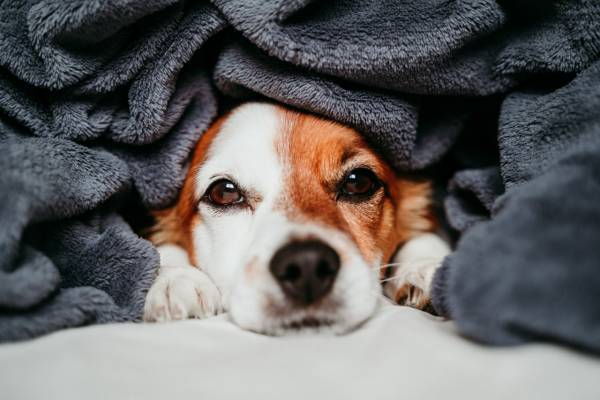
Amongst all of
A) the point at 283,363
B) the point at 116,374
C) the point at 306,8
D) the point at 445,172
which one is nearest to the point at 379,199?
the point at 445,172

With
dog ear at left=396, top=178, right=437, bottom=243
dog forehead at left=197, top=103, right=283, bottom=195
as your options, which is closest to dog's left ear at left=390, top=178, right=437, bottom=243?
dog ear at left=396, top=178, right=437, bottom=243

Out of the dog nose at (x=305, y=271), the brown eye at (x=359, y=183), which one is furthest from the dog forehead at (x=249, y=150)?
the dog nose at (x=305, y=271)

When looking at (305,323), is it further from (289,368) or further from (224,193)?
(224,193)

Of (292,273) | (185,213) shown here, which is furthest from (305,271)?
(185,213)

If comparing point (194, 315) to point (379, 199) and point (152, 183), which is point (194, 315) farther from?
point (379, 199)

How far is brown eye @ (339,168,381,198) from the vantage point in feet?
4.03

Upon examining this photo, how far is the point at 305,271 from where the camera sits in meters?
0.88

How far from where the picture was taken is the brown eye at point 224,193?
4.00ft

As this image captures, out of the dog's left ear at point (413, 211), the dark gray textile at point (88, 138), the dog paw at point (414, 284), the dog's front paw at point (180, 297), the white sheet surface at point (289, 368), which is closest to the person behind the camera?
the white sheet surface at point (289, 368)

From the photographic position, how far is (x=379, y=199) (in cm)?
128

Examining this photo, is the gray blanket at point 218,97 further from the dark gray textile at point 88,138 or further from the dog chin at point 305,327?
the dog chin at point 305,327

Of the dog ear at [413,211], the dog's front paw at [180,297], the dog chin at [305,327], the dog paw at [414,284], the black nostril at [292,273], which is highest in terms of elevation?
the black nostril at [292,273]

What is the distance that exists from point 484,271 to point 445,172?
0.90m

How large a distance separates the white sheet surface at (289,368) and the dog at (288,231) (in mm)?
134
